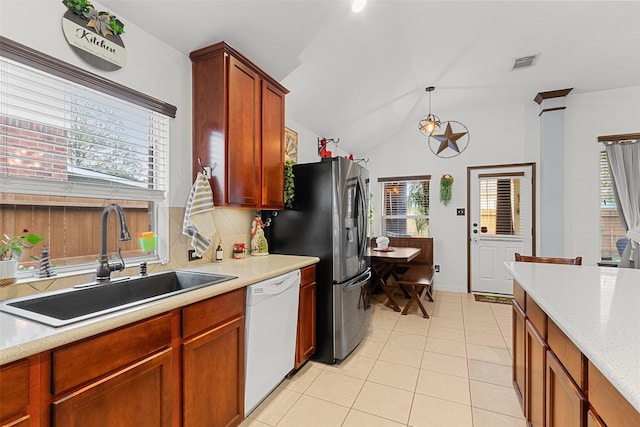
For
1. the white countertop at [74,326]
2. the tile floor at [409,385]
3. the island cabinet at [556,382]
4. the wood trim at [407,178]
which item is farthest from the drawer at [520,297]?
the wood trim at [407,178]

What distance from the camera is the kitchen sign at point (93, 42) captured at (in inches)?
58.7

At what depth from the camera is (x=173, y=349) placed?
132cm

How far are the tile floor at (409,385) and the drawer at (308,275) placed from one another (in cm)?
74

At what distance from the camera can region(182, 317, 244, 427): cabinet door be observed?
1392mm

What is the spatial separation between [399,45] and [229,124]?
6.29ft

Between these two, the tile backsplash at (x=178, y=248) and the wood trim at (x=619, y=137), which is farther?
the wood trim at (x=619, y=137)

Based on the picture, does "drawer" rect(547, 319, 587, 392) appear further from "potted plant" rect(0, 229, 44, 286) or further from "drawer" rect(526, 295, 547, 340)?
"potted plant" rect(0, 229, 44, 286)

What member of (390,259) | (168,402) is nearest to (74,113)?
(168,402)

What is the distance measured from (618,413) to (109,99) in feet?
8.16

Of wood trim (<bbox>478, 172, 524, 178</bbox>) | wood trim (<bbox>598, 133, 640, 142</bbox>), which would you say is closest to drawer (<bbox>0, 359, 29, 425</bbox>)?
wood trim (<bbox>478, 172, 524, 178</bbox>)

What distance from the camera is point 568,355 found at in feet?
3.56

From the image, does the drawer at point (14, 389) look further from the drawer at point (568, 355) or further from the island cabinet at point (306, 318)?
the drawer at point (568, 355)

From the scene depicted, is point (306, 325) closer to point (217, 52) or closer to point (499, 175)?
point (217, 52)

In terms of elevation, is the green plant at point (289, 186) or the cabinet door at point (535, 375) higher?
the green plant at point (289, 186)
